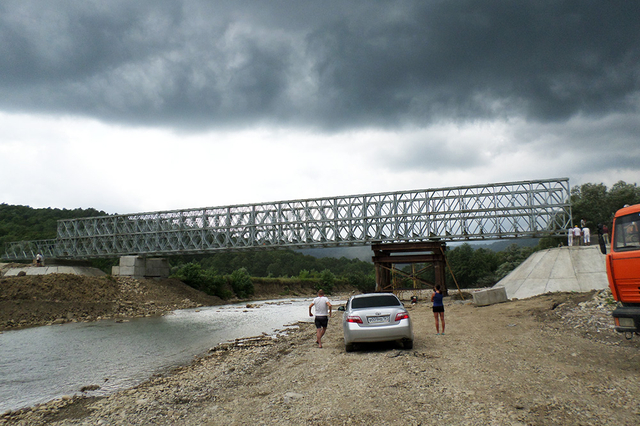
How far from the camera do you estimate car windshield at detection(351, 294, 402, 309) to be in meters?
12.3

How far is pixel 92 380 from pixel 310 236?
45394mm

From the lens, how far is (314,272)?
4370 inches

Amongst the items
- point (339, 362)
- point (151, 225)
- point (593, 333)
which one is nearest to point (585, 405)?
point (339, 362)

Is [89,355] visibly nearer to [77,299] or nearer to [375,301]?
[375,301]

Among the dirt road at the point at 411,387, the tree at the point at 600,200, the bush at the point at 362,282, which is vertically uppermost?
the tree at the point at 600,200

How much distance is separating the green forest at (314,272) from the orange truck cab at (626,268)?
1964 cm

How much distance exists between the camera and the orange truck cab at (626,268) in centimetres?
931

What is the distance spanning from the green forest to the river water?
19739 millimetres

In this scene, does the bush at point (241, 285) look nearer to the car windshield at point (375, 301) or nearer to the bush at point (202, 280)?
the bush at point (202, 280)

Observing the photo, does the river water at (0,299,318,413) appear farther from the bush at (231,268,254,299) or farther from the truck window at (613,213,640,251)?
the bush at (231,268,254,299)

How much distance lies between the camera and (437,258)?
38.9 metres

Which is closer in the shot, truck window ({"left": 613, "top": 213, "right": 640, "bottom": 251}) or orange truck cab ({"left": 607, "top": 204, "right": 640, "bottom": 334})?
orange truck cab ({"left": 607, "top": 204, "right": 640, "bottom": 334})

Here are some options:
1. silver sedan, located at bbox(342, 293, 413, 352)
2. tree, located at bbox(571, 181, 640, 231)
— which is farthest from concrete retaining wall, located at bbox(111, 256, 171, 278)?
tree, located at bbox(571, 181, 640, 231)

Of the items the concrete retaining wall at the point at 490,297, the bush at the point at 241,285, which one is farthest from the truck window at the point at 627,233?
the bush at the point at 241,285
